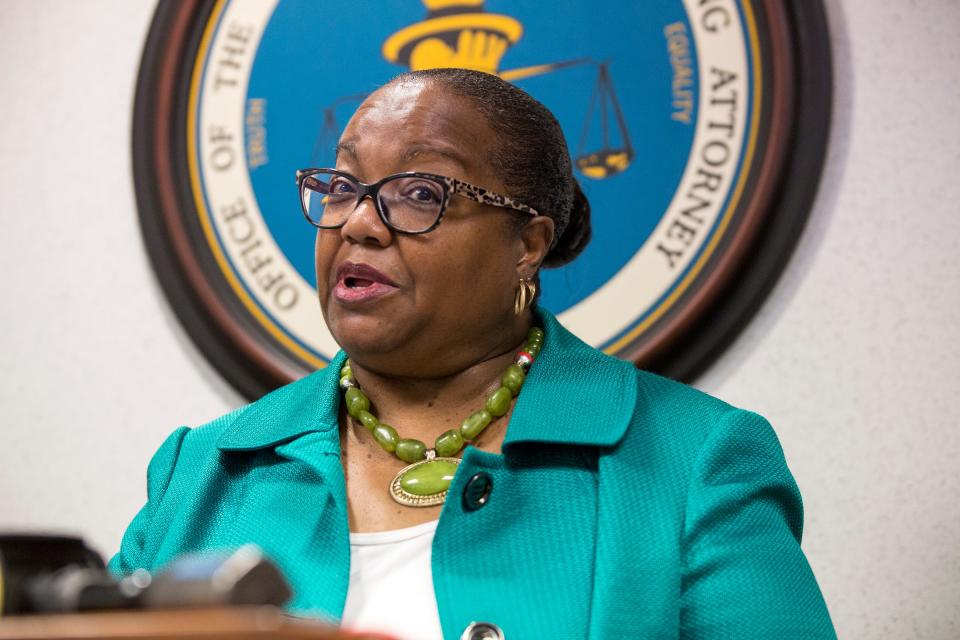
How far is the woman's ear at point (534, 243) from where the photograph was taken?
143cm

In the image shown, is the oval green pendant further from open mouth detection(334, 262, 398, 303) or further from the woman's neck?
open mouth detection(334, 262, 398, 303)

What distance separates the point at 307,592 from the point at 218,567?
53cm

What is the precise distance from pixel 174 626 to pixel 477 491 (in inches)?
25.1

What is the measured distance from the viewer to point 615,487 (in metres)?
1.20

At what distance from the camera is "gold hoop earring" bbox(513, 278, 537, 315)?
142 centimetres

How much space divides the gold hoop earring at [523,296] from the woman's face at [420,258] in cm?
1

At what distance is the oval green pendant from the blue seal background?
605 millimetres

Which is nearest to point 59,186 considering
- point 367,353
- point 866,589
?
point 367,353

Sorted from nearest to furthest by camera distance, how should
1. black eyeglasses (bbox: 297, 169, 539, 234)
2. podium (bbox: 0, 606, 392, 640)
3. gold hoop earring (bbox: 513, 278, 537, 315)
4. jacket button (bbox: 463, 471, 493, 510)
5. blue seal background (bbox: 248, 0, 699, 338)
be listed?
1. podium (bbox: 0, 606, 392, 640)
2. jacket button (bbox: 463, 471, 493, 510)
3. black eyeglasses (bbox: 297, 169, 539, 234)
4. gold hoop earring (bbox: 513, 278, 537, 315)
5. blue seal background (bbox: 248, 0, 699, 338)

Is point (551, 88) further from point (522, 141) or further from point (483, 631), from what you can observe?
point (483, 631)

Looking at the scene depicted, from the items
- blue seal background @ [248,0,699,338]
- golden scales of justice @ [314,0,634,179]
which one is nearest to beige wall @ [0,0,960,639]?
blue seal background @ [248,0,699,338]

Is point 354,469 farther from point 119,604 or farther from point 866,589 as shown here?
point 866,589

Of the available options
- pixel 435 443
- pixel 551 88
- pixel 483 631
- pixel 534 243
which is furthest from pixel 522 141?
pixel 483 631

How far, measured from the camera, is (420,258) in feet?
4.29
